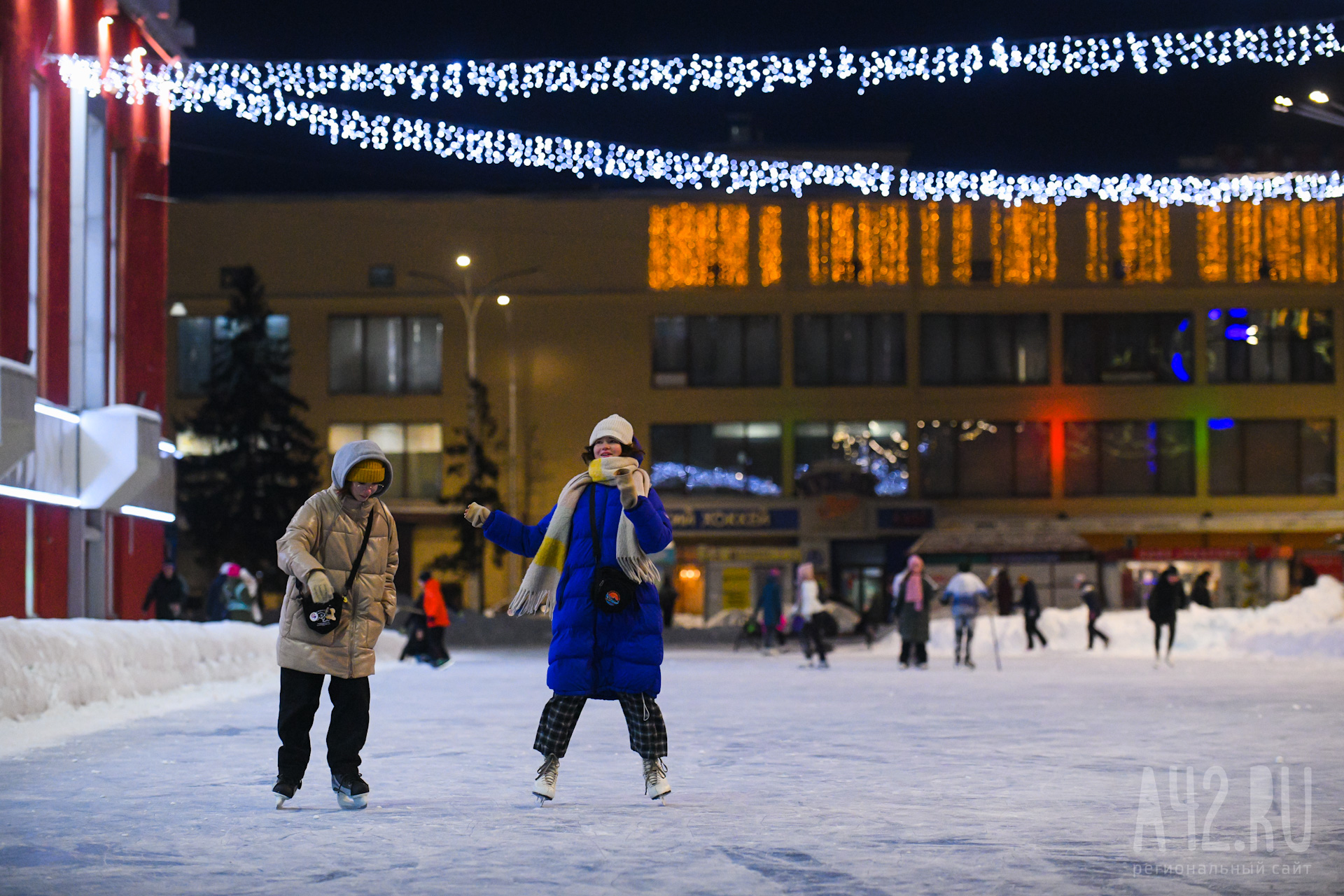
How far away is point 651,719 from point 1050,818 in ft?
6.02

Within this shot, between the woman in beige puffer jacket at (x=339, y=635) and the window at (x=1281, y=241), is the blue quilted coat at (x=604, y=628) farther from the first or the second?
the window at (x=1281, y=241)

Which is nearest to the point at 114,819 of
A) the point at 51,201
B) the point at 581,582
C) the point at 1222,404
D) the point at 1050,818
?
the point at 581,582

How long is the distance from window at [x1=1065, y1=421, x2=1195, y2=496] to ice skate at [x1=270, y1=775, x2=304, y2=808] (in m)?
48.6

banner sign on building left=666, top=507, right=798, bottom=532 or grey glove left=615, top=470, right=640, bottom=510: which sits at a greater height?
grey glove left=615, top=470, right=640, bottom=510

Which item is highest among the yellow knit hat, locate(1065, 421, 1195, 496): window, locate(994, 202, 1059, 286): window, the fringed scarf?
locate(994, 202, 1059, 286): window

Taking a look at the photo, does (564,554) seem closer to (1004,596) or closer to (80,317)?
(80,317)

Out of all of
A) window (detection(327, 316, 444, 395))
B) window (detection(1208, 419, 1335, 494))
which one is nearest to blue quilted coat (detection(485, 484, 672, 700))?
window (detection(327, 316, 444, 395))

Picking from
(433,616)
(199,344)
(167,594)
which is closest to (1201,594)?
(433,616)

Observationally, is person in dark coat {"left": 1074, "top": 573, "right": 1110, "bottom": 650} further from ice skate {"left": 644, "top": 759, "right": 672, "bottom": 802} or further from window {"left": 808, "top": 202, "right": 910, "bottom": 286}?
ice skate {"left": 644, "top": 759, "right": 672, "bottom": 802}

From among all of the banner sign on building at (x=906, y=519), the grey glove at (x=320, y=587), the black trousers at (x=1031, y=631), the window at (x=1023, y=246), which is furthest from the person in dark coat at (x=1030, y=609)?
the grey glove at (x=320, y=587)

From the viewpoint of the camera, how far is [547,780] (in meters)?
7.97

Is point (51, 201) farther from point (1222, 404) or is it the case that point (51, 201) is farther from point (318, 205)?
point (1222, 404)

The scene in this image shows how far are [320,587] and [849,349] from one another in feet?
157

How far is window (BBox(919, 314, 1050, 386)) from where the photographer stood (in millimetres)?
54781
